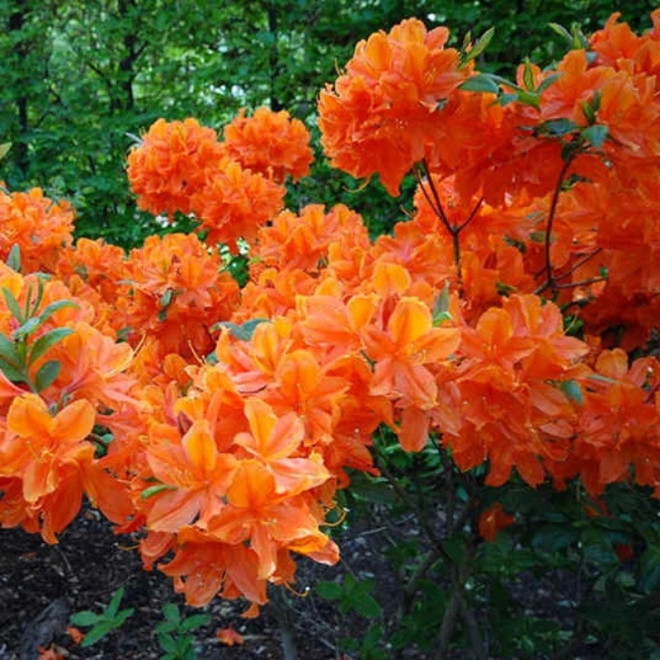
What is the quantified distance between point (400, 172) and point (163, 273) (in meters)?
0.68

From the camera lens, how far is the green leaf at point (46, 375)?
90 centimetres

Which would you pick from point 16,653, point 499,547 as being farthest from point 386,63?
point 16,653

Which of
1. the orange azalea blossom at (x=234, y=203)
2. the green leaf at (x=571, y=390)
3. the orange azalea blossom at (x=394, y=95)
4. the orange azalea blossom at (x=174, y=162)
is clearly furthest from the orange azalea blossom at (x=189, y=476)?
the orange azalea blossom at (x=174, y=162)

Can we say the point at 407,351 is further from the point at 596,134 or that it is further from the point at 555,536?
the point at 555,536

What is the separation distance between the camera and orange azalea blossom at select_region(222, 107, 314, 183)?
243cm

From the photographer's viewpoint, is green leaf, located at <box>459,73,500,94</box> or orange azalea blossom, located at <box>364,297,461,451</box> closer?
orange azalea blossom, located at <box>364,297,461,451</box>

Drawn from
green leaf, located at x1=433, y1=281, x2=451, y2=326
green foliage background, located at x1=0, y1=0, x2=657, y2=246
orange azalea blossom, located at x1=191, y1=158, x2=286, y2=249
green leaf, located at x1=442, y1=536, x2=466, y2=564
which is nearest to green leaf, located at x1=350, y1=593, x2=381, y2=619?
green leaf, located at x1=442, y1=536, x2=466, y2=564

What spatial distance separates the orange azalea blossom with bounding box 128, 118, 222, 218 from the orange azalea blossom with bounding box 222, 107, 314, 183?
124mm

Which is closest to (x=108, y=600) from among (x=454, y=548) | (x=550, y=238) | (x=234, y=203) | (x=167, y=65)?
(x=234, y=203)

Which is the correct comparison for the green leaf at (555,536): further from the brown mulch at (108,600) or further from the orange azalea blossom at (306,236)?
the brown mulch at (108,600)

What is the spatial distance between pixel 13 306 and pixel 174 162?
4.60 feet

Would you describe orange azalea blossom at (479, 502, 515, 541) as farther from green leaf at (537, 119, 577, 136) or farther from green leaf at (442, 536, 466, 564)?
green leaf at (537, 119, 577, 136)

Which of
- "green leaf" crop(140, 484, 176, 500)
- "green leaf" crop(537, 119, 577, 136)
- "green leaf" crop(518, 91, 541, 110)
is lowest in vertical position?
"green leaf" crop(140, 484, 176, 500)

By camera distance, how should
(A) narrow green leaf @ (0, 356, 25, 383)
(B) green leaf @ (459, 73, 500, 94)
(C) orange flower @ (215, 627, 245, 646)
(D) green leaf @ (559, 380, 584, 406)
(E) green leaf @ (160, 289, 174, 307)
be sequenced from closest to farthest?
(A) narrow green leaf @ (0, 356, 25, 383)
(D) green leaf @ (559, 380, 584, 406)
(B) green leaf @ (459, 73, 500, 94)
(E) green leaf @ (160, 289, 174, 307)
(C) orange flower @ (215, 627, 245, 646)
